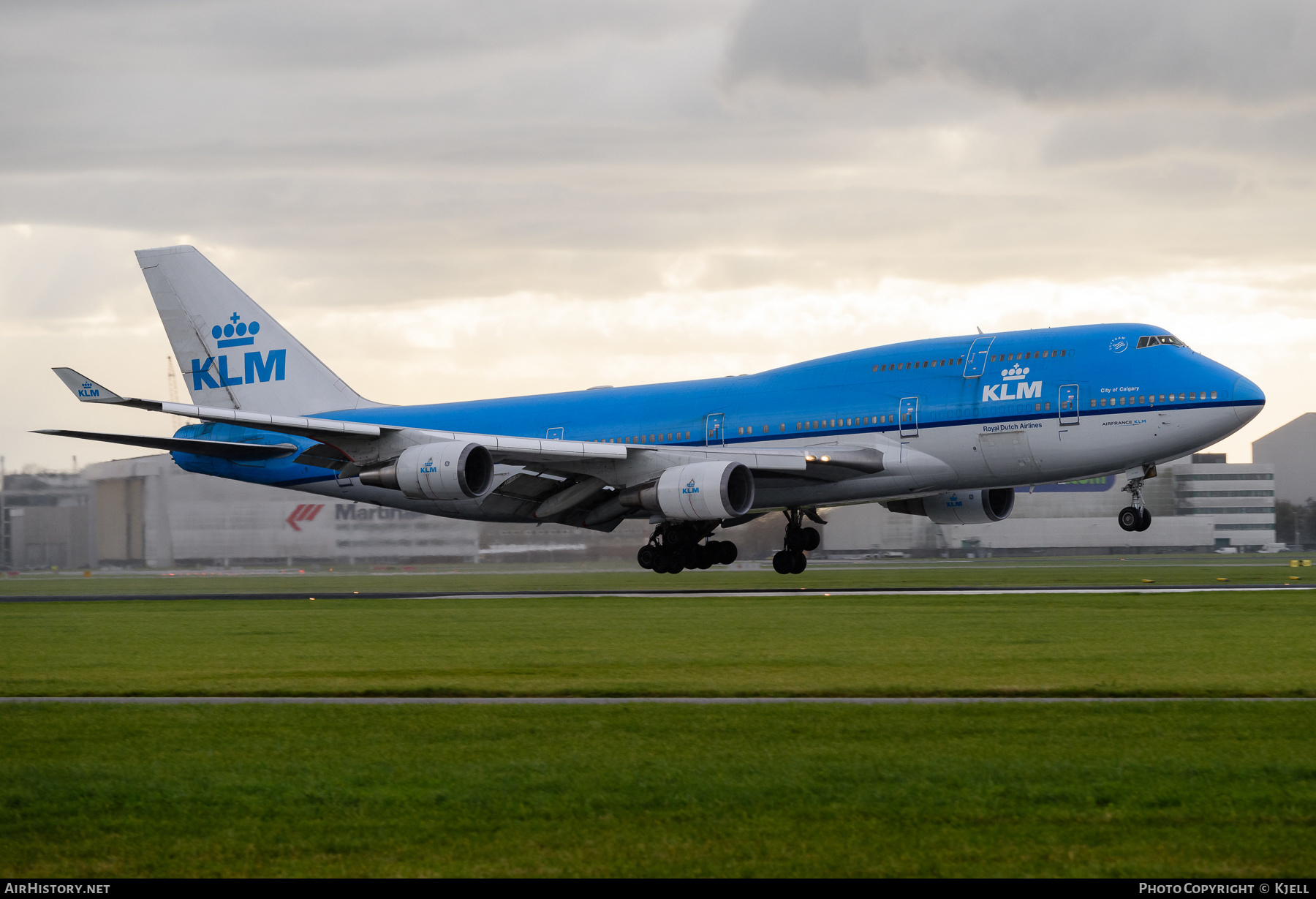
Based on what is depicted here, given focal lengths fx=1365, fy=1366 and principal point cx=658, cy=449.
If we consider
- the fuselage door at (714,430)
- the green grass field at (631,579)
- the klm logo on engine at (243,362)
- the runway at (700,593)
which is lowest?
the green grass field at (631,579)

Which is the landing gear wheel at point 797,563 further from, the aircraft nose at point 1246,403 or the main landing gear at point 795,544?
the aircraft nose at point 1246,403

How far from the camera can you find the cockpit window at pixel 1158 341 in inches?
1507

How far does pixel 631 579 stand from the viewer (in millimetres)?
55656

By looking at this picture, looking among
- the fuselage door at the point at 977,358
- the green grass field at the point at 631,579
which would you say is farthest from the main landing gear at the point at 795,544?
the fuselage door at the point at 977,358

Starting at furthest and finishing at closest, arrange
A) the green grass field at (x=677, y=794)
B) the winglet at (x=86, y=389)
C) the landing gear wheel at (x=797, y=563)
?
the landing gear wheel at (x=797, y=563)
the winglet at (x=86, y=389)
the green grass field at (x=677, y=794)

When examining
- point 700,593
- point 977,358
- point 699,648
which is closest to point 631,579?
point 700,593

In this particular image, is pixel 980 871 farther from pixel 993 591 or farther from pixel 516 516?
pixel 516 516

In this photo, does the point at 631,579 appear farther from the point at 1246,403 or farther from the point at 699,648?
the point at 699,648

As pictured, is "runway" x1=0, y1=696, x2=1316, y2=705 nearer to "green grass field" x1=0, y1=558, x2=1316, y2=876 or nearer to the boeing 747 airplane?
"green grass field" x1=0, y1=558, x2=1316, y2=876

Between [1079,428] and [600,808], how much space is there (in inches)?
1204

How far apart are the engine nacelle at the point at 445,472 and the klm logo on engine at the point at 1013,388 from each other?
14696mm

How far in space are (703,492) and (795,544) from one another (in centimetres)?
929

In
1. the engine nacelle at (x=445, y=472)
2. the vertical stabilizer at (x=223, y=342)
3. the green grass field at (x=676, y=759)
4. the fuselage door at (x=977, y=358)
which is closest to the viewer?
the green grass field at (x=676, y=759)

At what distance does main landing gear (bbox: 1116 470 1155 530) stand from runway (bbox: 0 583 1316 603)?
184cm
